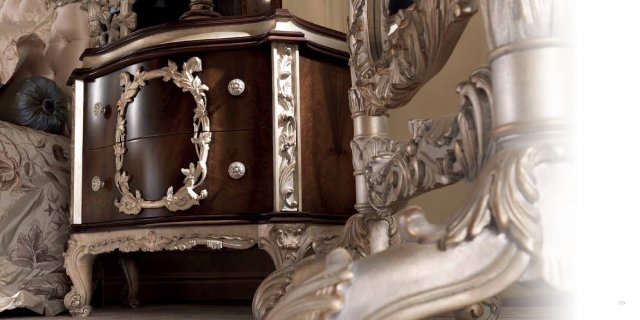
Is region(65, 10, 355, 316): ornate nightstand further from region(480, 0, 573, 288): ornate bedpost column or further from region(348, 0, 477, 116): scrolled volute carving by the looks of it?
region(480, 0, 573, 288): ornate bedpost column

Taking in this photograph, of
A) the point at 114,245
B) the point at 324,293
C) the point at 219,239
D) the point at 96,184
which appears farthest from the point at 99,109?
the point at 324,293

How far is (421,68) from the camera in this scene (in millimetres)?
420

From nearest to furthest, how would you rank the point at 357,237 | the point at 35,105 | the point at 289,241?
the point at 357,237 → the point at 289,241 → the point at 35,105

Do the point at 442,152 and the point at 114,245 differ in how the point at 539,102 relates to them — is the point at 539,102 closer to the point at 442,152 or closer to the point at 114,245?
the point at 442,152

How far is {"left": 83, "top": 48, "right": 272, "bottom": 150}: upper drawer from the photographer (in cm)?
109

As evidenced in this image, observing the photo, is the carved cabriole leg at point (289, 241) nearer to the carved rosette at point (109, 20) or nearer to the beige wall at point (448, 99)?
the beige wall at point (448, 99)

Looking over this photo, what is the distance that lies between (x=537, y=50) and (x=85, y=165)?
112cm

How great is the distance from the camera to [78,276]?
128 cm

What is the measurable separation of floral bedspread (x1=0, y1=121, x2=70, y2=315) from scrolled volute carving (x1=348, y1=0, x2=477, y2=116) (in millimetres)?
946

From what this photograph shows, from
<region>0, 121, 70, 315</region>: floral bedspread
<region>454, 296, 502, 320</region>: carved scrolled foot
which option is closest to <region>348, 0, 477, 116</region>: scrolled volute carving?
<region>454, 296, 502, 320</region>: carved scrolled foot

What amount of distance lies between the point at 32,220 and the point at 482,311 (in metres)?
1.01

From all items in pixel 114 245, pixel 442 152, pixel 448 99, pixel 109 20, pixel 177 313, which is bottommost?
pixel 177 313

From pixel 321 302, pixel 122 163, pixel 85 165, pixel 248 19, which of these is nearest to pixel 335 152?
pixel 248 19

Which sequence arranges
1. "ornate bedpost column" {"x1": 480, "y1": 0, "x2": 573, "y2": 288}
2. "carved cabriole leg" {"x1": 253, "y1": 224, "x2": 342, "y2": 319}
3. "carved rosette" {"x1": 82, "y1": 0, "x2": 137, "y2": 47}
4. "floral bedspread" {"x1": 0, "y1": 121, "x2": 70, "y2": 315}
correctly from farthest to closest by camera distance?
"carved rosette" {"x1": 82, "y1": 0, "x2": 137, "y2": 47}, "floral bedspread" {"x1": 0, "y1": 121, "x2": 70, "y2": 315}, "carved cabriole leg" {"x1": 253, "y1": 224, "x2": 342, "y2": 319}, "ornate bedpost column" {"x1": 480, "y1": 0, "x2": 573, "y2": 288}
